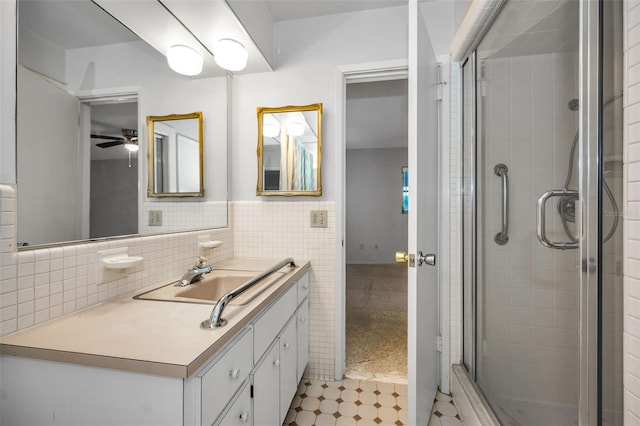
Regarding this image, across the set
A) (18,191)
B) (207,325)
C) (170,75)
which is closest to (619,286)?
(207,325)

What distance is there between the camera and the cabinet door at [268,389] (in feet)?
3.29

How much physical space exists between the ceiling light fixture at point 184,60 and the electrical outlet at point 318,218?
1051 mm

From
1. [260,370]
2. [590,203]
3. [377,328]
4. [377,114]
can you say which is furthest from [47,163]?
[377,114]

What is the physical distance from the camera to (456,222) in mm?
1701

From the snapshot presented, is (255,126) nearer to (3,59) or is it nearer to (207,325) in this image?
(3,59)

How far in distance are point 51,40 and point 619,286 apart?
1822 millimetres

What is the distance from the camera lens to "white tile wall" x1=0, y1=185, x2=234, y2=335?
0.72 m

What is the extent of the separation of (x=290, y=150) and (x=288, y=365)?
1.25 m

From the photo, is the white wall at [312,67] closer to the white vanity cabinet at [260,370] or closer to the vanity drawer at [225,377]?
the white vanity cabinet at [260,370]

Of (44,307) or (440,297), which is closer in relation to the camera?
(44,307)

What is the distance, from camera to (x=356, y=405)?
157 centimetres

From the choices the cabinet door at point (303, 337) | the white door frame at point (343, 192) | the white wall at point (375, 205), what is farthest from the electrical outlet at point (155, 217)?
the white wall at point (375, 205)

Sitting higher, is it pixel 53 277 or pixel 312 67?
pixel 312 67

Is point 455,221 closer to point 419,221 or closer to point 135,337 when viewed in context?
point 419,221
